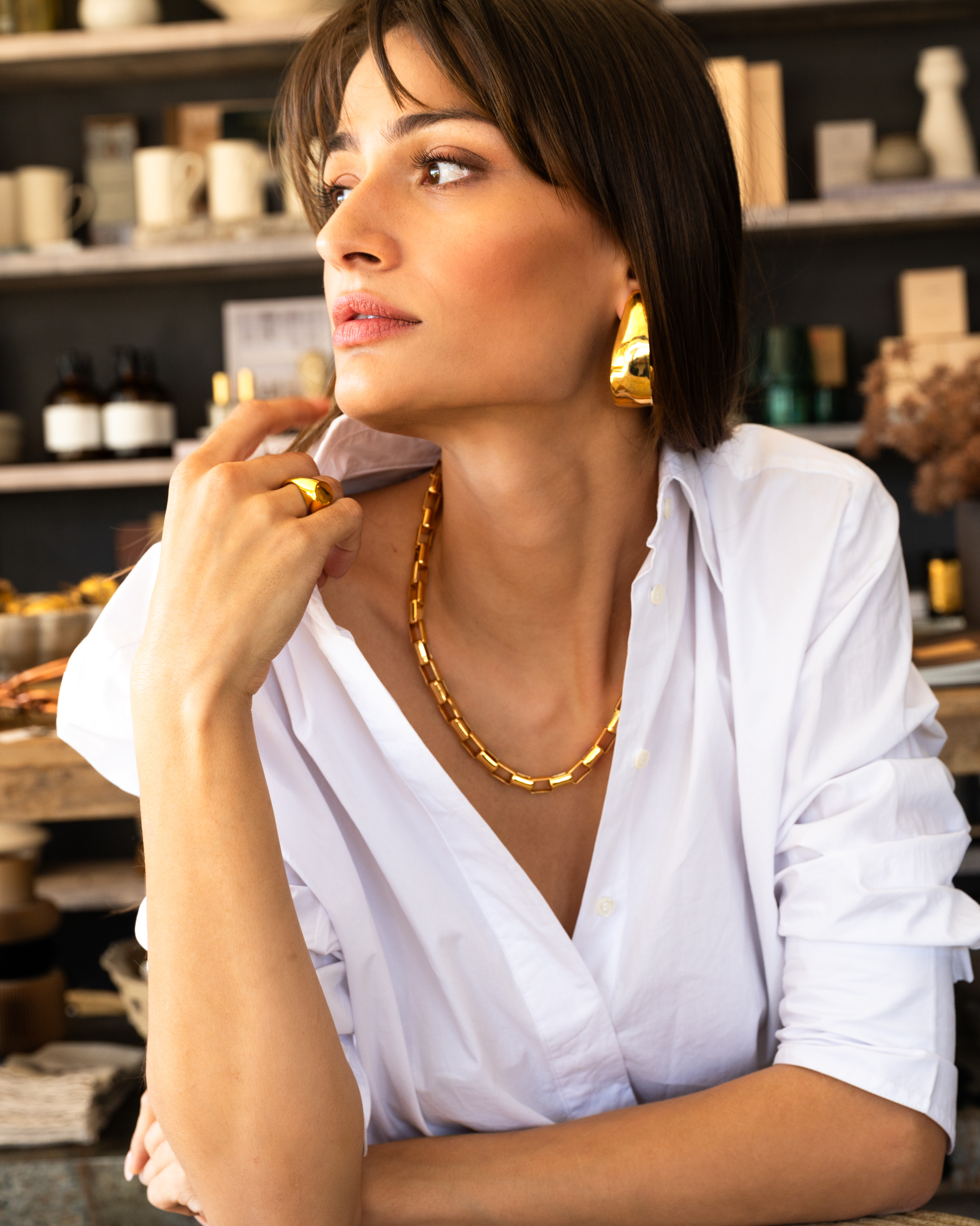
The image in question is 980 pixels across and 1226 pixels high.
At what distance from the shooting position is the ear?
0.98 metres

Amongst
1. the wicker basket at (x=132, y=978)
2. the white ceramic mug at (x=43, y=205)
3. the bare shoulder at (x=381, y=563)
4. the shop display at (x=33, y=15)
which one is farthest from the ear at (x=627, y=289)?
the shop display at (x=33, y=15)

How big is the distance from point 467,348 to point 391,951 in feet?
1.57

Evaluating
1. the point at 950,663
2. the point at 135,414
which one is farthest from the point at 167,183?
the point at 950,663

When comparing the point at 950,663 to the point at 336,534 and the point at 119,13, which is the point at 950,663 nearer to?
the point at 336,534

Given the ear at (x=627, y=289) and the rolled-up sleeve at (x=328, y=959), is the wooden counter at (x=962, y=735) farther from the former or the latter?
the rolled-up sleeve at (x=328, y=959)

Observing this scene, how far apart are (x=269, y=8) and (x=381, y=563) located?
6.39 ft

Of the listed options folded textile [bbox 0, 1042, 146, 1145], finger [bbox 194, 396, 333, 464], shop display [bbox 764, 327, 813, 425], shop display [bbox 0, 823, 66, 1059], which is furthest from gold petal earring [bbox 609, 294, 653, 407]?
shop display [bbox 764, 327, 813, 425]

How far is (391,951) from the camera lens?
3.08 feet

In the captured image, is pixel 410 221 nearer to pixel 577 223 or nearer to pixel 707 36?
pixel 577 223

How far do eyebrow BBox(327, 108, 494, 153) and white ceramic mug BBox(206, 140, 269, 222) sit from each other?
1776 mm

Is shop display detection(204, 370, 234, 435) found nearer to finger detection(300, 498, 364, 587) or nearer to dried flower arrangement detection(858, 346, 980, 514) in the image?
dried flower arrangement detection(858, 346, 980, 514)

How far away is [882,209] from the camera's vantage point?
2469 millimetres

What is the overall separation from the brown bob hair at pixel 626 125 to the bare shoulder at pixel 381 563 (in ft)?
0.36

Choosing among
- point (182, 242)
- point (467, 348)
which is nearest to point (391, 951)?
point (467, 348)
